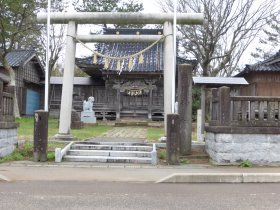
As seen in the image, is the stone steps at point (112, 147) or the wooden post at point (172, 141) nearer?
the wooden post at point (172, 141)

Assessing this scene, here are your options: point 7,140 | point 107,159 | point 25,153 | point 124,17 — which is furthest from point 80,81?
point 107,159

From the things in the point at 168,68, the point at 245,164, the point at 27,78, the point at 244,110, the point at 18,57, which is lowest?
the point at 245,164

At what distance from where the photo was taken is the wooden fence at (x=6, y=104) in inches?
485

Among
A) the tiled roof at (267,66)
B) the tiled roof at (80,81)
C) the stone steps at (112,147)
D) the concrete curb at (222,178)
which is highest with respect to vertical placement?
the tiled roof at (267,66)

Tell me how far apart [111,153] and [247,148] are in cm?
419

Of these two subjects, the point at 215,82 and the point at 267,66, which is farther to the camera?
the point at 267,66

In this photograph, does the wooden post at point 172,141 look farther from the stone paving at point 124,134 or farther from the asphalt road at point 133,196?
the stone paving at point 124,134

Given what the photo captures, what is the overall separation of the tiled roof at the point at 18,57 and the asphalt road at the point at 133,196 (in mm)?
28100

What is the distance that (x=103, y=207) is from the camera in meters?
6.88

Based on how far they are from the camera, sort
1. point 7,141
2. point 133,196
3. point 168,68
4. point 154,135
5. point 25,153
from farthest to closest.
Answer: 1. point 154,135
2. point 168,68
3. point 25,153
4. point 7,141
5. point 133,196

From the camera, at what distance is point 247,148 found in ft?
39.7

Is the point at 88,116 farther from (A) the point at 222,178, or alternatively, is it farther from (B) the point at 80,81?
(A) the point at 222,178

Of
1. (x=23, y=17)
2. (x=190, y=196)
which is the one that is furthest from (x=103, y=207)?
(x=23, y=17)

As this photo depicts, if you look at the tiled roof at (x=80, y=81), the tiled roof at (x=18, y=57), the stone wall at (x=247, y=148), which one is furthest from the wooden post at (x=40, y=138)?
the tiled roof at (x=18, y=57)
